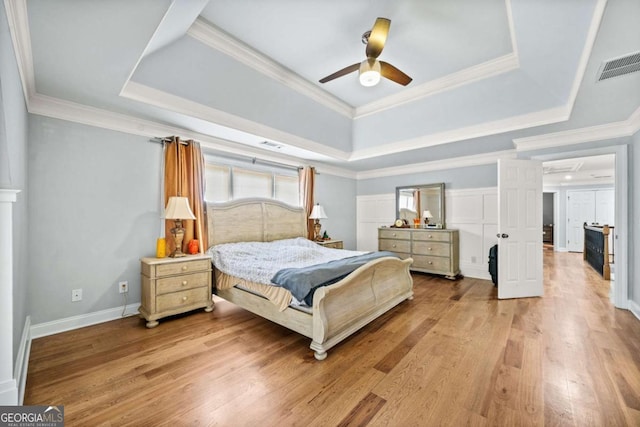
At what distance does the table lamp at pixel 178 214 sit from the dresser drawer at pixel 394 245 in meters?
3.87

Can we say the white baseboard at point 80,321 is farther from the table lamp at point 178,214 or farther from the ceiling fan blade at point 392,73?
the ceiling fan blade at point 392,73

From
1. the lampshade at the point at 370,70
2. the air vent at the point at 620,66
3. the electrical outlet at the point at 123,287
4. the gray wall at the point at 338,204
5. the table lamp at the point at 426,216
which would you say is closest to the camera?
the air vent at the point at 620,66

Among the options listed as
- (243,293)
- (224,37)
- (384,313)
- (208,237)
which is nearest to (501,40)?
(224,37)

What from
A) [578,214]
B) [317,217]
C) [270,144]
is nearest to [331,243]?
[317,217]

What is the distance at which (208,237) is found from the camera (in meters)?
3.69

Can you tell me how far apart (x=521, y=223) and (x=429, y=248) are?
5.03ft

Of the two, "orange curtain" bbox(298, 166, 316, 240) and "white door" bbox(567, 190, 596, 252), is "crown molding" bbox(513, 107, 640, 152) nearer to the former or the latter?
"orange curtain" bbox(298, 166, 316, 240)

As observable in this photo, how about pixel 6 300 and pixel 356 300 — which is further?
pixel 356 300

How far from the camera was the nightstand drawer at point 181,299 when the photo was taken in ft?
9.45

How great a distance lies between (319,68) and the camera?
321 cm

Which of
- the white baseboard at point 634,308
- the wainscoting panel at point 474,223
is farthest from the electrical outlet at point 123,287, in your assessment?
the white baseboard at point 634,308

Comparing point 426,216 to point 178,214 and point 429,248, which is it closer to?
point 429,248

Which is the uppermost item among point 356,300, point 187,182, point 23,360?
point 187,182

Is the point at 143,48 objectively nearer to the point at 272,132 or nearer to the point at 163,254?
the point at 272,132
